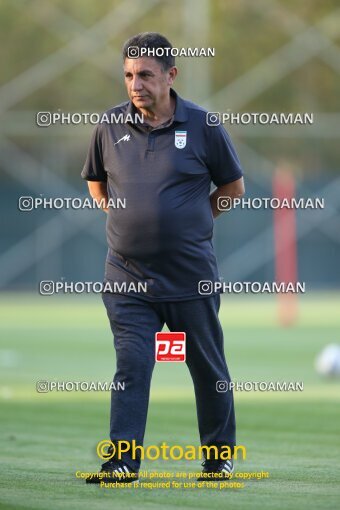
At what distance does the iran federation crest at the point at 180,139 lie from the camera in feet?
23.1

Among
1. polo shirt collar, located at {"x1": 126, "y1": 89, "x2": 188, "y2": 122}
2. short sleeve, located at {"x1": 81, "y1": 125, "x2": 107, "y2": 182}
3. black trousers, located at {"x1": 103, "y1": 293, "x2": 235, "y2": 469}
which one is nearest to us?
black trousers, located at {"x1": 103, "y1": 293, "x2": 235, "y2": 469}

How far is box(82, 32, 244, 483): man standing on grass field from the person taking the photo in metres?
6.99

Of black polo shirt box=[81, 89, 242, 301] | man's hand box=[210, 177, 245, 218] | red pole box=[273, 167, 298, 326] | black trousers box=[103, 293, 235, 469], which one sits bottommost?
black trousers box=[103, 293, 235, 469]

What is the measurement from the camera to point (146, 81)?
702 cm

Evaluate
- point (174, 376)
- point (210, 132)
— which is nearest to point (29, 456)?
point (210, 132)

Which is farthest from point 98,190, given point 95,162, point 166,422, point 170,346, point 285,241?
point 285,241

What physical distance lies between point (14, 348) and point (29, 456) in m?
10.2

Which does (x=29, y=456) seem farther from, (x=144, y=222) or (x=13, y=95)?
(x=13, y=95)

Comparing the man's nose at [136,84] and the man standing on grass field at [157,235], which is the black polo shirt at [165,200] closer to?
the man standing on grass field at [157,235]

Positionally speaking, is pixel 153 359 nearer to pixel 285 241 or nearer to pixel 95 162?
pixel 95 162

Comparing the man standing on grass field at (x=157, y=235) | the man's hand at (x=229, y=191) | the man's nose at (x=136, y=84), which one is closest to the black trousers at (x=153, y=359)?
the man standing on grass field at (x=157, y=235)

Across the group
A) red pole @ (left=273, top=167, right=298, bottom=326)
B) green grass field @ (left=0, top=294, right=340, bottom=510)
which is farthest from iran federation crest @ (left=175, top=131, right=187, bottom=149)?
red pole @ (left=273, top=167, right=298, bottom=326)

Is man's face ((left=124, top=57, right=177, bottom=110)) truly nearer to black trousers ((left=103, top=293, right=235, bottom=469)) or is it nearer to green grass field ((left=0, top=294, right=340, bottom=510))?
black trousers ((left=103, top=293, right=235, bottom=469))

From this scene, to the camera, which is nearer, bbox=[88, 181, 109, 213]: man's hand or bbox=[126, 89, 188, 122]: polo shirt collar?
bbox=[126, 89, 188, 122]: polo shirt collar
